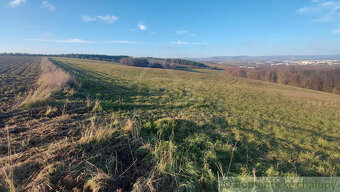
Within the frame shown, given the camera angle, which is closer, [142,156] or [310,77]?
[142,156]

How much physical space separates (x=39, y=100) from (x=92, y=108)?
2491 mm

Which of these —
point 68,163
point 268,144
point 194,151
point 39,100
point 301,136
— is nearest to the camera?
point 68,163

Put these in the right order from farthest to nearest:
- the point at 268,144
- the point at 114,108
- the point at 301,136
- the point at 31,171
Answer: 1. the point at 114,108
2. the point at 301,136
3. the point at 268,144
4. the point at 31,171

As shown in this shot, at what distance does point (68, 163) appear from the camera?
2.96 m

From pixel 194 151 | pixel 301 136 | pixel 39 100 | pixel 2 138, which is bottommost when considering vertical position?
pixel 301 136

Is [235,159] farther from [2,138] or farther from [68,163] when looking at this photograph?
[2,138]

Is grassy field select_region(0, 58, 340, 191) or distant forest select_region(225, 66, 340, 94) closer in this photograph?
grassy field select_region(0, 58, 340, 191)

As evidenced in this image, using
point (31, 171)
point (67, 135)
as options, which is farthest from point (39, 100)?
point (31, 171)

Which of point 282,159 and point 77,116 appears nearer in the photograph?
point 282,159

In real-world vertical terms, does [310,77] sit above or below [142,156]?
above

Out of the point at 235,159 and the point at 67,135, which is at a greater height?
the point at 67,135

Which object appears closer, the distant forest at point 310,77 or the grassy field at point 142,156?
the grassy field at point 142,156

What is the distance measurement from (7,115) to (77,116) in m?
2.57

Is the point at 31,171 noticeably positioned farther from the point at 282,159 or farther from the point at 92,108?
the point at 282,159
